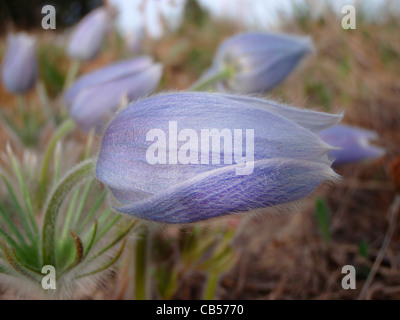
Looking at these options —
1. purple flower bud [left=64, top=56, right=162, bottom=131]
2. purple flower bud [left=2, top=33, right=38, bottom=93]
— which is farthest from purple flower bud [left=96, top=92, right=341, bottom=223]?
purple flower bud [left=2, top=33, right=38, bottom=93]

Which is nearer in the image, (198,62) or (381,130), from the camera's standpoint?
(381,130)

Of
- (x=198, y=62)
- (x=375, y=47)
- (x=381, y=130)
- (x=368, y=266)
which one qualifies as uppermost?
(x=198, y=62)

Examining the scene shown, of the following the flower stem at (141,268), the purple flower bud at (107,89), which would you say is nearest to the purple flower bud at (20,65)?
the purple flower bud at (107,89)

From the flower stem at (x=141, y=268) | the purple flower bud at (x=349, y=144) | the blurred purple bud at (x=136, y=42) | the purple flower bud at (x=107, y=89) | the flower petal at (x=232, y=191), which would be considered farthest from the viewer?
the blurred purple bud at (x=136, y=42)

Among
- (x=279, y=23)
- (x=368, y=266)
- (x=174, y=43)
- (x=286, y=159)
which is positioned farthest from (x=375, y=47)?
(x=286, y=159)

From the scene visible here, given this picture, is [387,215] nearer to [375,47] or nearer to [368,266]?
[368,266]

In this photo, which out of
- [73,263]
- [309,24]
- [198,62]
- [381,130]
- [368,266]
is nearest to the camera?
[73,263]

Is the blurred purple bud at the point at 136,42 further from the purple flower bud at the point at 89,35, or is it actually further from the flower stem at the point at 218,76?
the flower stem at the point at 218,76
